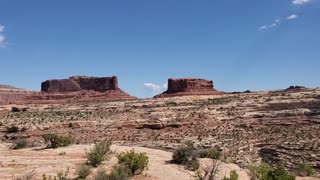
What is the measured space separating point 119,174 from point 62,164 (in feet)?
11.8

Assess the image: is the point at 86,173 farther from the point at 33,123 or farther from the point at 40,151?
the point at 33,123

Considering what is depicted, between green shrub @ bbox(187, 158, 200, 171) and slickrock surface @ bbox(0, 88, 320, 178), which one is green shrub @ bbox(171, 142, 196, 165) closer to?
green shrub @ bbox(187, 158, 200, 171)

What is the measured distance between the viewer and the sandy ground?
16.6 meters

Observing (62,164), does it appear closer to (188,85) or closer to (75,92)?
(188,85)


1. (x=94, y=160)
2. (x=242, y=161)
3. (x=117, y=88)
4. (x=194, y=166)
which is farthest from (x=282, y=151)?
Result: (x=117, y=88)

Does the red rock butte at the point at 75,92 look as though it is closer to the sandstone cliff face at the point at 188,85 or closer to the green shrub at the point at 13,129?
the sandstone cliff face at the point at 188,85

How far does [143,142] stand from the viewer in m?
32.1

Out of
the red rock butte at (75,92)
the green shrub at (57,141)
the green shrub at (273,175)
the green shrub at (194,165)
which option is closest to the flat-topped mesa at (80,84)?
the red rock butte at (75,92)

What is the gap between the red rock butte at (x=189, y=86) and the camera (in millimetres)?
93444

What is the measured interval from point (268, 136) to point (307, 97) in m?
24.4

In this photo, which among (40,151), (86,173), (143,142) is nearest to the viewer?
(86,173)

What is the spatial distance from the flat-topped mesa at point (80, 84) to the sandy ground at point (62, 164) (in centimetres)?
8497

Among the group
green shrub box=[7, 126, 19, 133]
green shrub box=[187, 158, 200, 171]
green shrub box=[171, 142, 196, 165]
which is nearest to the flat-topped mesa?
green shrub box=[7, 126, 19, 133]

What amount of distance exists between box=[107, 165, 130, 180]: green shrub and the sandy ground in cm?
82
